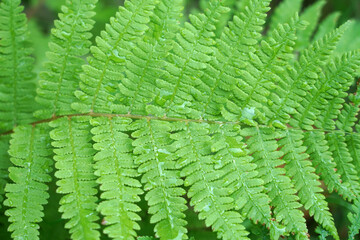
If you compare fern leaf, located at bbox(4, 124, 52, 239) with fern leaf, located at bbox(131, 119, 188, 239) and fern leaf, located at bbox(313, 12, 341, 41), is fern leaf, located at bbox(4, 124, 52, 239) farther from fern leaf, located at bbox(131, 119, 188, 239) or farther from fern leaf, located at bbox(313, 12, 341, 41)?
fern leaf, located at bbox(313, 12, 341, 41)

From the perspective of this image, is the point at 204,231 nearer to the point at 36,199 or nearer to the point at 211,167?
the point at 211,167

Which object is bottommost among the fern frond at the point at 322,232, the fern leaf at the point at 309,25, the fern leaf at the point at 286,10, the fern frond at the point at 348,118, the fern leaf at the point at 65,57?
the fern frond at the point at 322,232

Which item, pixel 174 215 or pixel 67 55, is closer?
pixel 174 215

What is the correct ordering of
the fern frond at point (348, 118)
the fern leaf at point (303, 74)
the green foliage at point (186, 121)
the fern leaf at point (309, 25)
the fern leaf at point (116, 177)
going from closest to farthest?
the fern leaf at point (116, 177)
the green foliage at point (186, 121)
the fern leaf at point (303, 74)
the fern frond at point (348, 118)
the fern leaf at point (309, 25)

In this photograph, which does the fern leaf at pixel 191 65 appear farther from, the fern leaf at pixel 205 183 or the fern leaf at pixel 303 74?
the fern leaf at pixel 303 74

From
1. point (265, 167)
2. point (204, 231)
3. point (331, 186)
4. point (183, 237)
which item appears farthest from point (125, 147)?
point (331, 186)

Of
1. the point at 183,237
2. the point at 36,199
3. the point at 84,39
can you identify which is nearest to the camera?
the point at 183,237

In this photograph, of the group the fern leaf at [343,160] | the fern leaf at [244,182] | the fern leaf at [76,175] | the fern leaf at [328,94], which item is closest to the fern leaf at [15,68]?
the fern leaf at [76,175]
